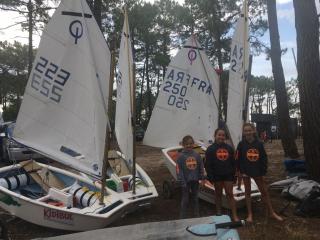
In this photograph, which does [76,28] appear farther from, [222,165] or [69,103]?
[222,165]

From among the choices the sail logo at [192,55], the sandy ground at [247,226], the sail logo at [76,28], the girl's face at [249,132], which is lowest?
the sandy ground at [247,226]

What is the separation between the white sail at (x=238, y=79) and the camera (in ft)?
24.5

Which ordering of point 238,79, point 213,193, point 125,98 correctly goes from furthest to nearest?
point 238,79 → point 213,193 → point 125,98

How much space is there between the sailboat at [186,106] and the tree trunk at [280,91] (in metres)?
3.52

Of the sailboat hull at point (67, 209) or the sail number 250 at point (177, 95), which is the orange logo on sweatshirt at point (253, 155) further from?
the sail number 250 at point (177, 95)

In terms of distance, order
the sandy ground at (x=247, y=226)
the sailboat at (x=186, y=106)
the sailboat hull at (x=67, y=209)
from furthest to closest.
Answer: the sailboat at (x=186, y=106), the sailboat hull at (x=67, y=209), the sandy ground at (x=247, y=226)

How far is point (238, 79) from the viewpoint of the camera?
25.3 ft

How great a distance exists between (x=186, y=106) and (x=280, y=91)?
4.24 meters

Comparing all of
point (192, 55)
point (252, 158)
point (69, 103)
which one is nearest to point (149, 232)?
point (252, 158)

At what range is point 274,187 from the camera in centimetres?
826

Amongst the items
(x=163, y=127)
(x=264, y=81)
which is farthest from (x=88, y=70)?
(x=264, y=81)

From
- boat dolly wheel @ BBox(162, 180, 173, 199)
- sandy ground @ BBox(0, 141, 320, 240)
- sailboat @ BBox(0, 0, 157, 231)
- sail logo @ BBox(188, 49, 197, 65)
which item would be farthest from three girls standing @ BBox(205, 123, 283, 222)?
sail logo @ BBox(188, 49, 197, 65)

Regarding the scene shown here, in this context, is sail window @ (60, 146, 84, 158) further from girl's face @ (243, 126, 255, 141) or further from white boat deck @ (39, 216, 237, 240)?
white boat deck @ (39, 216, 237, 240)

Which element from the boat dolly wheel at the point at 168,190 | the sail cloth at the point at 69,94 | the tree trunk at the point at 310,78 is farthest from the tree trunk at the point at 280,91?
the sail cloth at the point at 69,94
